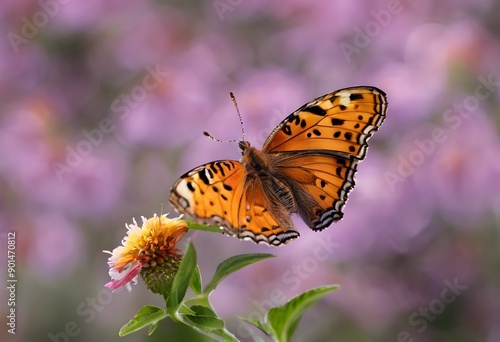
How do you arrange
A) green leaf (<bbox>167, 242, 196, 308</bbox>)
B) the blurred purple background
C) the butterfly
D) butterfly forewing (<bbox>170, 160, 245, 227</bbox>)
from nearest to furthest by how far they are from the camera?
green leaf (<bbox>167, 242, 196, 308</bbox>)
butterfly forewing (<bbox>170, 160, 245, 227</bbox>)
the butterfly
the blurred purple background

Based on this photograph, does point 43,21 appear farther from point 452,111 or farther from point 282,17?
point 452,111

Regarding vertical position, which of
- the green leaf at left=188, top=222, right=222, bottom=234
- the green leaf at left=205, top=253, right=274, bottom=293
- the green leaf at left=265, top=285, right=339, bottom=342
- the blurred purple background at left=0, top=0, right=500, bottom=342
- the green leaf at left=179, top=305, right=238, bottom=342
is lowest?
the green leaf at left=265, top=285, right=339, bottom=342

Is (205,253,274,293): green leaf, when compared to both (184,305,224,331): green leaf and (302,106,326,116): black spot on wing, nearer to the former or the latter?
(184,305,224,331): green leaf

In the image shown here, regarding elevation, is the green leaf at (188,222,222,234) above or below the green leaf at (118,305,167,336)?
above

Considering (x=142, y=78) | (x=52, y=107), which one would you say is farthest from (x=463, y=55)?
(x=52, y=107)

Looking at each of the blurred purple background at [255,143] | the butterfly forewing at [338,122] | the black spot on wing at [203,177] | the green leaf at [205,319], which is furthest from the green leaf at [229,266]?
the blurred purple background at [255,143]

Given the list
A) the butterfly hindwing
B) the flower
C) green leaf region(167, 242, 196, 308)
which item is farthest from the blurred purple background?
green leaf region(167, 242, 196, 308)

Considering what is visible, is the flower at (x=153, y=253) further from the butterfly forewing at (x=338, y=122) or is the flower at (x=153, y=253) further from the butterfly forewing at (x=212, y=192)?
the butterfly forewing at (x=338, y=122)

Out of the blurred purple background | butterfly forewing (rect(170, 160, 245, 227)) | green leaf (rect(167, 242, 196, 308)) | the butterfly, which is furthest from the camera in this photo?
the blurred purple background
